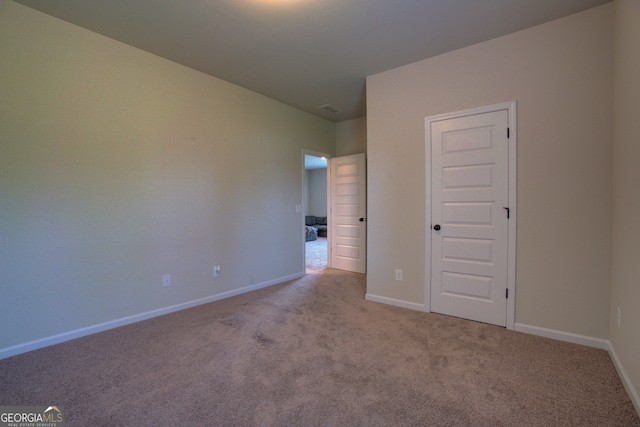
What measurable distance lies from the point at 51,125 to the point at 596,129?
14.6ft

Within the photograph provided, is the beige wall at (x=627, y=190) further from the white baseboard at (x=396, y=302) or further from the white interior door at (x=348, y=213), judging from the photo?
the white interior door at (x=348, y=213)

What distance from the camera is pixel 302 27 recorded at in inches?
98.5

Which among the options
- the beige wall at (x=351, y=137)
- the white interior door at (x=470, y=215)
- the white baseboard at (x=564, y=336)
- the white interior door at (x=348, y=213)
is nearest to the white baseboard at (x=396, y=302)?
the white interior door at (x=470, y=215)

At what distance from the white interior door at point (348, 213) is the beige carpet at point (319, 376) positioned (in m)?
2.16

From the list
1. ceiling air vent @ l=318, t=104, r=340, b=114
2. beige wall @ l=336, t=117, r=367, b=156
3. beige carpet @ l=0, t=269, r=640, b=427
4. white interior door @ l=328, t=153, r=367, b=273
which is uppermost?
ceiling air vent @ l=318, t=104, r=340, b=114

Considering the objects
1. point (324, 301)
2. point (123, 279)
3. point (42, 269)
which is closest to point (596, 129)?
point (324, 301)

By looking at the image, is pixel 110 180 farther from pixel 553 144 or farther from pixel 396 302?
pixel 553 144

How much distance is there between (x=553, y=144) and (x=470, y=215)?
89cm

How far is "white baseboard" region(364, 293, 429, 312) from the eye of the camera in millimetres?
3178

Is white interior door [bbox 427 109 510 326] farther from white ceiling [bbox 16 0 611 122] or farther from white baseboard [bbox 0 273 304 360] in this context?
white baseboard [bbox 0 273 304 360]

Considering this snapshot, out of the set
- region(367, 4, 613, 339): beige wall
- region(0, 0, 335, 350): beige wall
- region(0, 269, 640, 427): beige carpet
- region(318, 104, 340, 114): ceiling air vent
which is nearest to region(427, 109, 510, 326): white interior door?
region(367, 4, 613, 339): beige wall

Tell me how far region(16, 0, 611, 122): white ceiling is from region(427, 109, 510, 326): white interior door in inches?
30.4

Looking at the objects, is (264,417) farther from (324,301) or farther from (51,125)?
(51,125)

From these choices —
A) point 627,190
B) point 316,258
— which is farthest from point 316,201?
point 627,190
